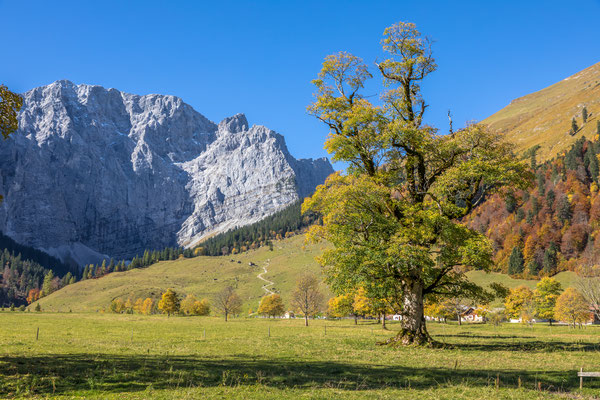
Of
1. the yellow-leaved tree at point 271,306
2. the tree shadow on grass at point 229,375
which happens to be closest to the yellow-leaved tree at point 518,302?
the yellow-leaved tree at point 271,306

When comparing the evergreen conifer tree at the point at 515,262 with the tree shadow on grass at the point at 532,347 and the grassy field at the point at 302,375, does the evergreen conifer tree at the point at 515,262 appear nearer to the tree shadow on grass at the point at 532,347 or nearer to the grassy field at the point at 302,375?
the tree shadow on grass at the point at 532,347

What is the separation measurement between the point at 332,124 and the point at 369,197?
8.12 m

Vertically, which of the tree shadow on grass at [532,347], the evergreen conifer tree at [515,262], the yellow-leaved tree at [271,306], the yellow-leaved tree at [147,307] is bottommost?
the yellow-leaved tree at [147,307]

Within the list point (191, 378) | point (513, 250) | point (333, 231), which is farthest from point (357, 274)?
point (513, 250)

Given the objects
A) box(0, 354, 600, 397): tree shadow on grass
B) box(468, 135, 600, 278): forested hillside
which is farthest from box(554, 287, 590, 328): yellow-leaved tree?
box(0, 354, 600, 397): tree shadow on grass

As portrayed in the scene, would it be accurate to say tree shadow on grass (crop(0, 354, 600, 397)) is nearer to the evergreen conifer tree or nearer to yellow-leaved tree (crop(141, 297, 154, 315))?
yellow-leaved tree (crop(141, 297, 154, 315))

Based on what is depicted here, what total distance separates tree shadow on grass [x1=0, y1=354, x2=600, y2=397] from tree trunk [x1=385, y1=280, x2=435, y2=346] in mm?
10052

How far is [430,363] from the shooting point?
23719 millimetres

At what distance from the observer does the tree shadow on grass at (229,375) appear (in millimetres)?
16969

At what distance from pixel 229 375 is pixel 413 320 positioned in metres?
18.0

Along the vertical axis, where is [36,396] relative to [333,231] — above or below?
below

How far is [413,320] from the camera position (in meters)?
32.4

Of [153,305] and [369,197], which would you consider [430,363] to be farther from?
[153,305]

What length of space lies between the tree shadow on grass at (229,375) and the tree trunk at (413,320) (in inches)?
396
